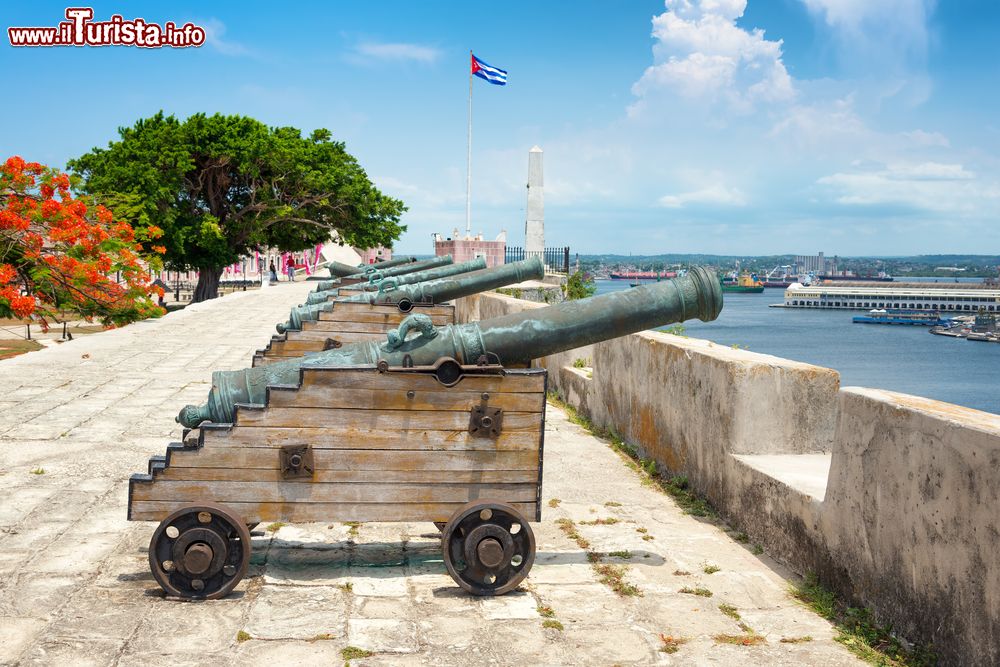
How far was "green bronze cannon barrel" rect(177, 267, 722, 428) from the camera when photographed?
3766 mm

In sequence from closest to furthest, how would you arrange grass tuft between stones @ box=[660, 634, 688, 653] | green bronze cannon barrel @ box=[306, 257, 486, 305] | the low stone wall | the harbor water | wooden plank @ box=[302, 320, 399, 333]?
the low stone wall → grass tuft between stones @ box=[660, 634, 688, 653] → wooden plank @ box=[302, 320, 399, 333] → green bronze cannon barrel @ box=[306, 257, 486, 305] → the harbor water

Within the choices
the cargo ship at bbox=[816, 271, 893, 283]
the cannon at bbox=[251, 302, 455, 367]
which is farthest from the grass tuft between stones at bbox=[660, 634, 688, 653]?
the cargo ship at bbox=[816, 271, 893, 283]

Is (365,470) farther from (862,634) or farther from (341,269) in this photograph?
(341,269)

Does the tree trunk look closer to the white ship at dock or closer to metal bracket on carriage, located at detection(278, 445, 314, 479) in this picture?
metal bracket on carriage, located at detection(278, 445, 314, 479)

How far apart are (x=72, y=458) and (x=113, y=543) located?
188cm

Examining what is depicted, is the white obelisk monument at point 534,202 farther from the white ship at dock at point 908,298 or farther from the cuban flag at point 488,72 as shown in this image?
the white ship at dock at point 908,298

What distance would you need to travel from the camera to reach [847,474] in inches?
142

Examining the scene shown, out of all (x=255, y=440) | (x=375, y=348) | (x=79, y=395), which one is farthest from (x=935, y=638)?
(x=79, y=395)

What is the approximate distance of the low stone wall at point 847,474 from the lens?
286 cm

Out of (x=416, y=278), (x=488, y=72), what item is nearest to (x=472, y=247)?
(x=488, y=72)

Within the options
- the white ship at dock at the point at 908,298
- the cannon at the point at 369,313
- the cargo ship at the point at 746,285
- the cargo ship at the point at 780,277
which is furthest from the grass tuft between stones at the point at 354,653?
the cargo ship at the point at 780,277

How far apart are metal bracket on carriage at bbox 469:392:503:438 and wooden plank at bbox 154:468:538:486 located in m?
0.17

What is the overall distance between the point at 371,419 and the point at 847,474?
1806mm

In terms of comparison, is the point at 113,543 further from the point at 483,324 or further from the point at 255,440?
the point at 483,324
